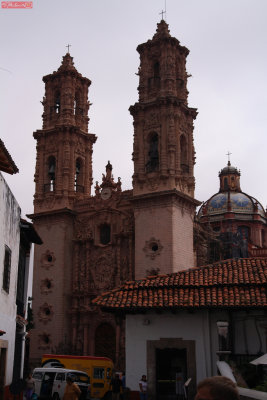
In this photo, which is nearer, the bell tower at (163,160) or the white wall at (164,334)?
the white wall at (164,334)

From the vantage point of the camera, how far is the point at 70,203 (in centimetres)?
3769

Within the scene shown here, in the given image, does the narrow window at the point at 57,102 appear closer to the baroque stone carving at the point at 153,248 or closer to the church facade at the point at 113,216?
the church facade at the point at 113,216

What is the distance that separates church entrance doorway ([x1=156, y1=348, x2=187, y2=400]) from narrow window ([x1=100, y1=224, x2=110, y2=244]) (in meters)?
18.3

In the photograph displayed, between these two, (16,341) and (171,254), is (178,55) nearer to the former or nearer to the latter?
(171,254)

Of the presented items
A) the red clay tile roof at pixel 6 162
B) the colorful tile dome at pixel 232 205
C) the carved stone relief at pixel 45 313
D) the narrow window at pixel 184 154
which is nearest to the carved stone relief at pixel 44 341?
the carved stone relief at pixel 45 313

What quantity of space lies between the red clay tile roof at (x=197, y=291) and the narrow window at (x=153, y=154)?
16441mm

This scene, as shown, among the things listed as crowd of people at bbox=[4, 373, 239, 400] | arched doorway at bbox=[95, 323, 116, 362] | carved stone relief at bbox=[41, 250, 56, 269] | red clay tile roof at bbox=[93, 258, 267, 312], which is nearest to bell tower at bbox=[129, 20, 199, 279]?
arched doorway at bbox=[95, 323, 116, 362]

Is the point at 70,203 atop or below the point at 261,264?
atop

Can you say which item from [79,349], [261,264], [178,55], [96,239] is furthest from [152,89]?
[261,264]

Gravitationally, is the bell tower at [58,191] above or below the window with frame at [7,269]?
above

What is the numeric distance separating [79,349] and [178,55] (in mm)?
20731

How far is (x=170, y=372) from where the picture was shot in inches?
745

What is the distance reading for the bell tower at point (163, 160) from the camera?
1291 inches

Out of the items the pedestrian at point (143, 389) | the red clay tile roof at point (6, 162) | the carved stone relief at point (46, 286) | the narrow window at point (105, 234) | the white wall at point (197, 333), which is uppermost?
the narrow window at point (105, 234)
